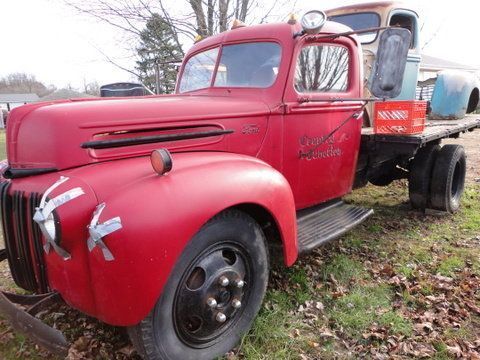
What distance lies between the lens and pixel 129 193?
76.9 inches

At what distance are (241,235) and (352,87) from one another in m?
2.07

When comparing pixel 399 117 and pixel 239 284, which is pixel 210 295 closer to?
pixel 239 284

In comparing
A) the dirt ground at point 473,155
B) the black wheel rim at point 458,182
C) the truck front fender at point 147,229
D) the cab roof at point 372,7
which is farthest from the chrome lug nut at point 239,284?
the dirt ground at point 473,155

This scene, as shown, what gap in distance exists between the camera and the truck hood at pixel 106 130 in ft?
7.23

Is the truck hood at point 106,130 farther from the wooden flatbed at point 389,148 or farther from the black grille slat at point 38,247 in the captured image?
the wooden flatbed at point 389,148

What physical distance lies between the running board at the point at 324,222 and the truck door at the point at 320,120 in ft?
0.41

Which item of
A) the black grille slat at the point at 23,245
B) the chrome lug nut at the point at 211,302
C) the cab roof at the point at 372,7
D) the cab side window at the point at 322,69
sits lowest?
→ the chrome lug nut at the point at 211,302

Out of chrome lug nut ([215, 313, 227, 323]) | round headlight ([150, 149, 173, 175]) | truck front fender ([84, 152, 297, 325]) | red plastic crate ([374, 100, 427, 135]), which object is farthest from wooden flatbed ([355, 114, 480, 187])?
round headlight ([150, 149, 173, 175])

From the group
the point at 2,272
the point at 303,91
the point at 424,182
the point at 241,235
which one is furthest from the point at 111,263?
the point at 424,182

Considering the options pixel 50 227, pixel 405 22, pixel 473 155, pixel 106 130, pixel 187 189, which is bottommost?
pixel 473 155

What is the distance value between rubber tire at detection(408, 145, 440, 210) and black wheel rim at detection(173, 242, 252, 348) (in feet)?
10.1

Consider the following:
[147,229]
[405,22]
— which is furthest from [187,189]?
[405,22]

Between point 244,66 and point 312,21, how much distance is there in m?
0.70

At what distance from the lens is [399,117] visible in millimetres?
3979
